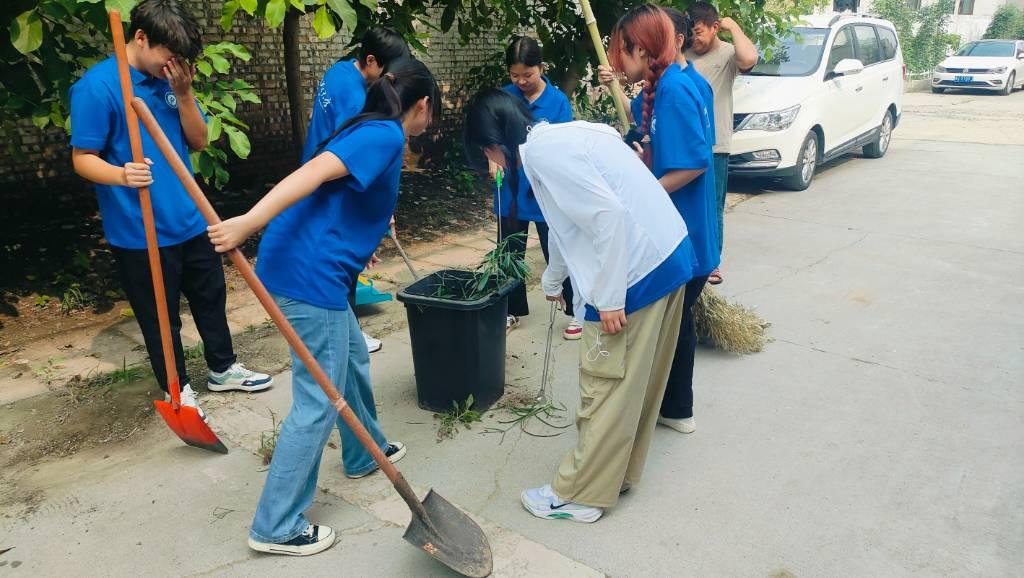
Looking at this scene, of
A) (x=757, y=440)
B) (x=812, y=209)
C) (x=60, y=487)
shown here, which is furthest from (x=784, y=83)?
(x=60, y=487)

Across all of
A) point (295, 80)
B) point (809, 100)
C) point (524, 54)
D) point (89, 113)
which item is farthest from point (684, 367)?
point (809, 100)

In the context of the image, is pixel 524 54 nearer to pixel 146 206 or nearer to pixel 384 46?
pixel 384 46

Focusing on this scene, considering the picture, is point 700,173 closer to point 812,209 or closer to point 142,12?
point 142,12

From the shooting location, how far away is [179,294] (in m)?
3.53

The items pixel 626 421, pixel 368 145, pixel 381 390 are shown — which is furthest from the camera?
pixel 381 390

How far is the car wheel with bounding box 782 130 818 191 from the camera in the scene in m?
8.54

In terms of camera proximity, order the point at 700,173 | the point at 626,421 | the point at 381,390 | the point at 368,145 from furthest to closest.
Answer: the point at 381,390, the point at 700,173, the point at 626,421, the point at 368,145

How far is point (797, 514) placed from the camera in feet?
9.46

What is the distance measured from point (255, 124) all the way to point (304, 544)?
227 inches

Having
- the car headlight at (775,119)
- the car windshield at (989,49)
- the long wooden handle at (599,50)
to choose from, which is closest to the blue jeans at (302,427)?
the long wooden handle at (599,50)

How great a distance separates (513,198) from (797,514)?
7.55ft

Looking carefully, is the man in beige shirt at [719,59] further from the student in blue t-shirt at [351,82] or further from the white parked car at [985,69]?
the white parked car at [985,69]

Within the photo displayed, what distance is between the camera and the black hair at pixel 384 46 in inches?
148

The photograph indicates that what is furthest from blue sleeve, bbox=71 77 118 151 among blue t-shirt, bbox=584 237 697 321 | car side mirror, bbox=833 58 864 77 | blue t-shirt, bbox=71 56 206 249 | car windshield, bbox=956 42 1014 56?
car windshield, bbox=956 42 1014 56
